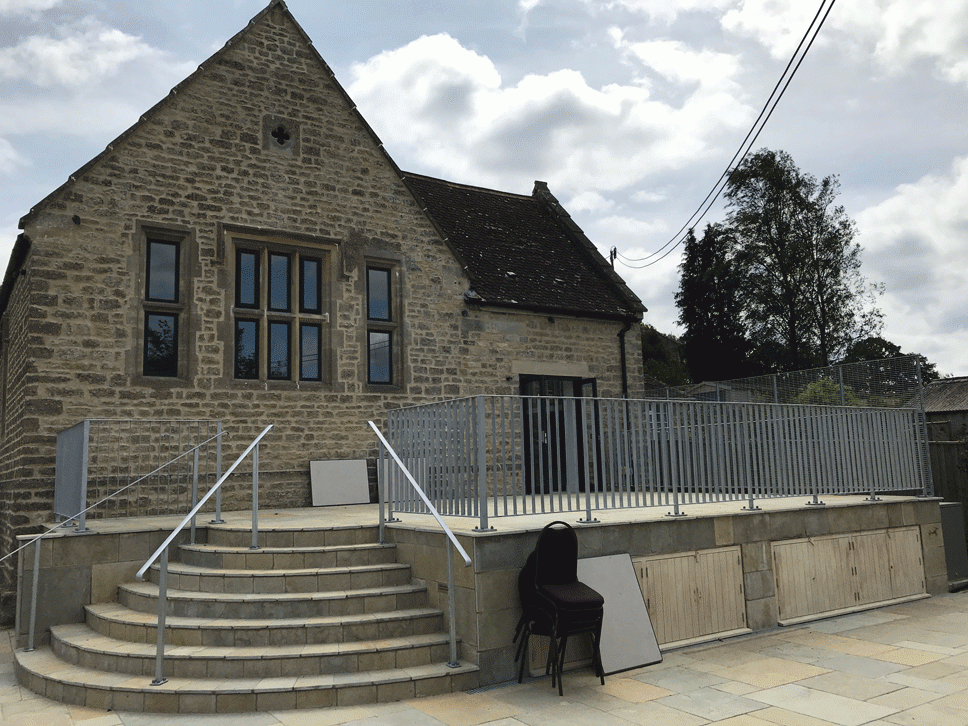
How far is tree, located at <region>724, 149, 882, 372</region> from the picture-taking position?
3061 cm

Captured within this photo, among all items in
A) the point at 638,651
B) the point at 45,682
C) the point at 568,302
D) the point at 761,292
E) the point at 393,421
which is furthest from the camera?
the point at 761,292

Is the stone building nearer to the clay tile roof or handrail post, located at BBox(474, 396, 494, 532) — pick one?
the clay tile roof

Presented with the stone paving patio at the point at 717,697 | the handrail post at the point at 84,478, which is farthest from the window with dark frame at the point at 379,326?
the stone paving patio at the point at 717,697

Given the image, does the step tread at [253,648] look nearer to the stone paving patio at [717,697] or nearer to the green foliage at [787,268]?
the stone paving patio at [717,697]

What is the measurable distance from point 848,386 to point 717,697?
9667 millimetres

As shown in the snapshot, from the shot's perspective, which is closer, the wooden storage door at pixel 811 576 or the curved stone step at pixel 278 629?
the curved stone step at pixel 278 629

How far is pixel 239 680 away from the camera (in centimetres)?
569

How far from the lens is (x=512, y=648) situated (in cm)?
621

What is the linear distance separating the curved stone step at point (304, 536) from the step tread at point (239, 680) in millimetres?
1798

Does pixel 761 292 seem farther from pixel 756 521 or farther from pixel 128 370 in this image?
pixel 128 370

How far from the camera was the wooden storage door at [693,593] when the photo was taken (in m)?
7.20

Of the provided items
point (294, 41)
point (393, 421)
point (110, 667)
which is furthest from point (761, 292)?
point (110, 667)

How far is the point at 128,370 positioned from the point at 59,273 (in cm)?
149

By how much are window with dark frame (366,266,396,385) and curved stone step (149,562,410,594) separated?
5.01m
